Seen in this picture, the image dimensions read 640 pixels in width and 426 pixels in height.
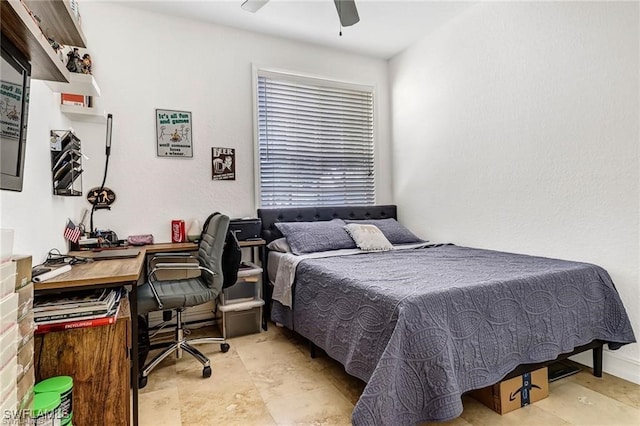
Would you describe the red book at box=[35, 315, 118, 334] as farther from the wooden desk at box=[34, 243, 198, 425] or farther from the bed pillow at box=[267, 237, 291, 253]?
the bed pillow at box=[267, 237, 291, 253]

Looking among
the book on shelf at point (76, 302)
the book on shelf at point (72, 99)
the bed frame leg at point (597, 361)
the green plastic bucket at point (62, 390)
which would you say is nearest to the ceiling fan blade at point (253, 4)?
the book on shelf at point (72, 99)

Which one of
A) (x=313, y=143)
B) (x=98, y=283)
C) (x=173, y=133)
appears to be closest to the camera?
(x=98, y=283)

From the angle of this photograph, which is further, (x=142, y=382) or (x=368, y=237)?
(x=368, y=237)

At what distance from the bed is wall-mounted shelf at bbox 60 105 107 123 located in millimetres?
1971

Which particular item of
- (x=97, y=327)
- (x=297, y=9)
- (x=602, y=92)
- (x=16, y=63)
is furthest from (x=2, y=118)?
(x=602, y=92)

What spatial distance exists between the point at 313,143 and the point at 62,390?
307 cm

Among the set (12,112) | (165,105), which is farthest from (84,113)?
(12,112)

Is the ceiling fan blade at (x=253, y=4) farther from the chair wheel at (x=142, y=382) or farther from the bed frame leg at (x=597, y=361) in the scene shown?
the bed frame leg at (x=597, y=361)

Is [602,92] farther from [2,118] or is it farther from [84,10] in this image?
[84,10]

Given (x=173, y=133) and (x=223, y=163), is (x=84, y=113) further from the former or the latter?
(x=223, y=163)

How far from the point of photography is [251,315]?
3.01m

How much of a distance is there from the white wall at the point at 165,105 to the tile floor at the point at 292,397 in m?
1.38

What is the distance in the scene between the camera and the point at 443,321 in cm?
158

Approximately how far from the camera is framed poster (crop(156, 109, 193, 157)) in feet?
10.3
